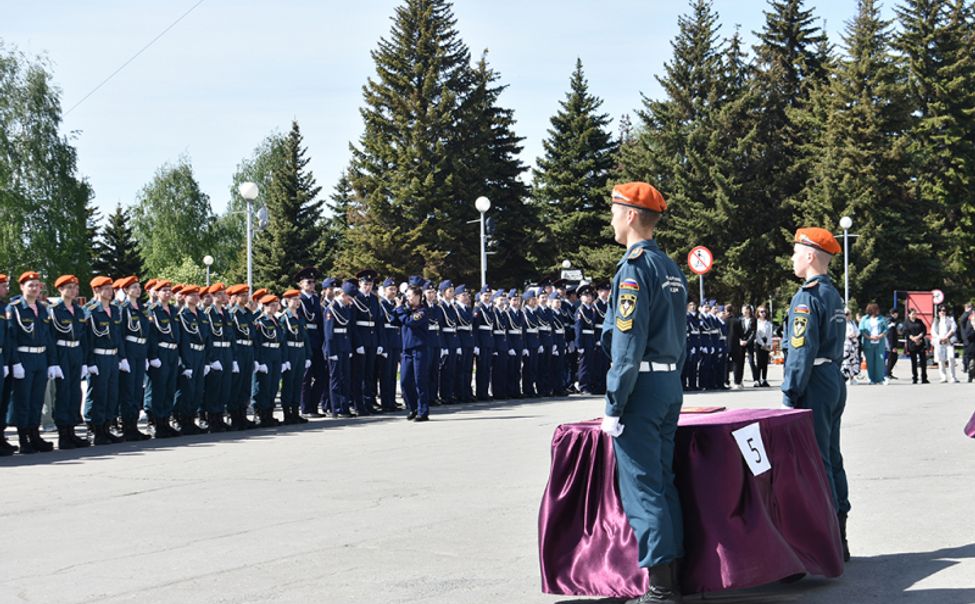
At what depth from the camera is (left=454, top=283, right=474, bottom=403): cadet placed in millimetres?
22734

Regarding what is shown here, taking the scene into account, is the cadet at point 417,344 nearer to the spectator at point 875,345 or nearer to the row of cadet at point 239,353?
the row of cadet at point 239,353

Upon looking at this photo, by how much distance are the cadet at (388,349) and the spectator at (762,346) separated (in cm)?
1085

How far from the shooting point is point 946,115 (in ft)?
204

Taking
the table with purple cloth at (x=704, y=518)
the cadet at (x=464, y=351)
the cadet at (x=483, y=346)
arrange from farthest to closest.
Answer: the cadet at (x=483, y=346) < the cadet at (x=464, y=351) < the table with purple cloth at (x=704, y=518)

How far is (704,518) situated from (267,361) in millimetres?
12467

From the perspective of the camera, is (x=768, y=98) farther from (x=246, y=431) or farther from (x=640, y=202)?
(x=640, y=202)

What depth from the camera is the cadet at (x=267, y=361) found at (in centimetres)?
1759

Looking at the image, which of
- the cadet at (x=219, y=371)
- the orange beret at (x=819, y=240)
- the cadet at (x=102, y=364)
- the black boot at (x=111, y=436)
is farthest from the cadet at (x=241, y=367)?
the orange beret at (x=819, y=240)

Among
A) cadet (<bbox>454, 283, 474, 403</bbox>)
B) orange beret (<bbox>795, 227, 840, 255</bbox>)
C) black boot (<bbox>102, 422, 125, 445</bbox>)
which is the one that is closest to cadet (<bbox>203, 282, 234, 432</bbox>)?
black boot (<bbox>102, 422, 125, 445</bbox>)

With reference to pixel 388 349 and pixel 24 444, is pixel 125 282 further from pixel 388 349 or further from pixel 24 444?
pixel 388 349

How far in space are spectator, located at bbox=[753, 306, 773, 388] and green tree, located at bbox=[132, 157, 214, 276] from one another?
58811 mm

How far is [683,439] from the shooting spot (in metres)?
6.21

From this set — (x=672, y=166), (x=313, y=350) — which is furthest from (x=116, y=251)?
(x=313, y=350)

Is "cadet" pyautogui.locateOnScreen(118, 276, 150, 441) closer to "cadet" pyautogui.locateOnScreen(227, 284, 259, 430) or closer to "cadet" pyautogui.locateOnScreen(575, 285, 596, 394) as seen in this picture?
"cadet" pyautogui.locateOnScreen(227, 284, 259, 430)
